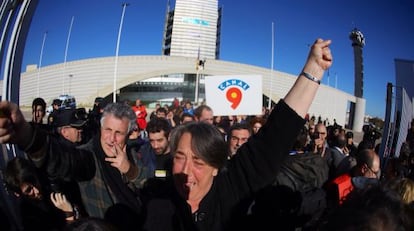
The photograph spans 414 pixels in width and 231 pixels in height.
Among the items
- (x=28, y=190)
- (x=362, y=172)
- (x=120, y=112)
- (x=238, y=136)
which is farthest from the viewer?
(x=238, y=136)

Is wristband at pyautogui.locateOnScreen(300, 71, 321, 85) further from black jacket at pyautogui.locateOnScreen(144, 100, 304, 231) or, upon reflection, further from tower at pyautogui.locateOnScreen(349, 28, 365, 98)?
tower at pyautogui.locateOnScreen(349, 28, 365, 98)

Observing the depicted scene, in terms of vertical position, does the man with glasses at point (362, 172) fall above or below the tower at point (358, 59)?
below

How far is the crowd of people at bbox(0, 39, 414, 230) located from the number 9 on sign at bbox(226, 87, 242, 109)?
2.51 m

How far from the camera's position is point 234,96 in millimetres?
4984

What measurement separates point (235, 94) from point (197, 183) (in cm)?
354

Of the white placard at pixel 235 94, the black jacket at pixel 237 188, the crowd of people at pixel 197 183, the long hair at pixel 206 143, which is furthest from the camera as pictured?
the white placard at pixel 235 94

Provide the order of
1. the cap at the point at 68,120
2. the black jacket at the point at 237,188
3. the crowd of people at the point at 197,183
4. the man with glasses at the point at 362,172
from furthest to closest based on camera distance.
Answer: the cap at the point at 68,120, the man with glasses at the point at 362,172, the black jacket at the point at 237,188, the crowd of people at the point at 197,183

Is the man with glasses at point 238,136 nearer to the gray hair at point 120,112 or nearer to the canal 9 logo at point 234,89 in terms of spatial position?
the canal 9 logo at point 234,89

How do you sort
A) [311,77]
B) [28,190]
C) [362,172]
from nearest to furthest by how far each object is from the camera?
[311,77] < [28,190] < [362,172]

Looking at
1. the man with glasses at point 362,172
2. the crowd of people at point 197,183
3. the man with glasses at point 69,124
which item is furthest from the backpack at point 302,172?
the man with glasses at point 69,124

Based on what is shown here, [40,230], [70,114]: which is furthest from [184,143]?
[70,114]

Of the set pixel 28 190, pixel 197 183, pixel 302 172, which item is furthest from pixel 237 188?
pixel 28 190

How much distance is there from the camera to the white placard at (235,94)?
4.88 meters

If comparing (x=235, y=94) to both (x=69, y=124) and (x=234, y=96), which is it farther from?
(x=69, y=124)
